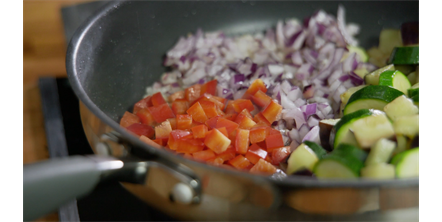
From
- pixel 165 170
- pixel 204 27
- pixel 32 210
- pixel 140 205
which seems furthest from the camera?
pixel 204 27

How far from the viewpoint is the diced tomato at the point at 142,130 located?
111 cm

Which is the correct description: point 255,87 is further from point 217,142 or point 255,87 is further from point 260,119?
point 217,142

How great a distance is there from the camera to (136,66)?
1345 mm

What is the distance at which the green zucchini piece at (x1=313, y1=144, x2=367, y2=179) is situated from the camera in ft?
2.41

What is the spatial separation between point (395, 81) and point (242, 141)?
0.54 meters

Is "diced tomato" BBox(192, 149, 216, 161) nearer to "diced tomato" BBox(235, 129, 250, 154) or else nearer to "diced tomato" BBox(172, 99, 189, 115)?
"diced tomato" BBox(235, 129, 250, 154)

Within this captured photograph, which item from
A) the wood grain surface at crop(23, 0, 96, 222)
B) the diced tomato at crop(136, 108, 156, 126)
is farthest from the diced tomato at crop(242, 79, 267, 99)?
the wood grain surface at crop(23, 0, 96, 222)

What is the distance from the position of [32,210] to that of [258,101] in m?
0.78

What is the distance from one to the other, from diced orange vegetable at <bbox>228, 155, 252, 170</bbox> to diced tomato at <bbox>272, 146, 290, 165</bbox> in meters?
0.08

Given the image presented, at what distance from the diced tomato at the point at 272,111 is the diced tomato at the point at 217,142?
8.2 inches

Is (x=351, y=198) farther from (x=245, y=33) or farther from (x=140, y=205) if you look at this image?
(x=245, y=33)

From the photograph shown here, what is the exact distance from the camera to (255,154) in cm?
98

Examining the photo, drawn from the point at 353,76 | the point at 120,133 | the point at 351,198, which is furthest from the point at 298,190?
the point at 353,76

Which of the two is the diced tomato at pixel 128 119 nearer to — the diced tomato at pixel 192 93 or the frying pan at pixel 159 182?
the frying pan at pixel 159 182
